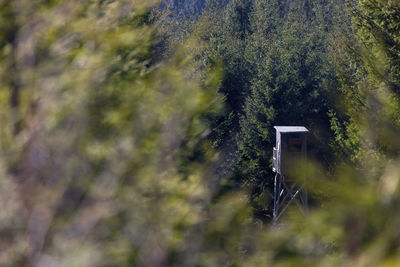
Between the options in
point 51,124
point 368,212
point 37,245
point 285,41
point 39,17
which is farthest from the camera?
point 285,41

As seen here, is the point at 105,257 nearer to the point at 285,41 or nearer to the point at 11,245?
the point at 11,245

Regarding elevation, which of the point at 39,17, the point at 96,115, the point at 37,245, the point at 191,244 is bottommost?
the point at 191,244

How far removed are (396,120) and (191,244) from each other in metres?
6.13

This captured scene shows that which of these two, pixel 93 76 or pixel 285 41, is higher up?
pixel 93 76

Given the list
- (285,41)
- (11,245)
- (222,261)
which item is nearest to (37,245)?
(11,245)

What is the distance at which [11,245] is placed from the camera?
149 centimetres

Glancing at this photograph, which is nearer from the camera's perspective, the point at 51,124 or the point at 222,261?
the point at 51,124

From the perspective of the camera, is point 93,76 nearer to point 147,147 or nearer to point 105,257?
point 147,147

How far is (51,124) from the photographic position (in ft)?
5.65

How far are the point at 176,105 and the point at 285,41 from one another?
1847 cm

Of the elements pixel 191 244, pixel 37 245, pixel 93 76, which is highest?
pixel 93 76

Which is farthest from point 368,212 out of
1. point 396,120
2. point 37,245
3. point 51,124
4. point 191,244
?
point 396,120

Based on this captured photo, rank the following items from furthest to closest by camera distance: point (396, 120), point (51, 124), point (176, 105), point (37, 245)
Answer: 1. point (396, 120)
2. point (176, 105)
3. point (51, 124)
4. point (37, 245)

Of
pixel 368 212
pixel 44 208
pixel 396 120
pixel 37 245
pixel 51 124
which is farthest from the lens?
pixel 396 120
